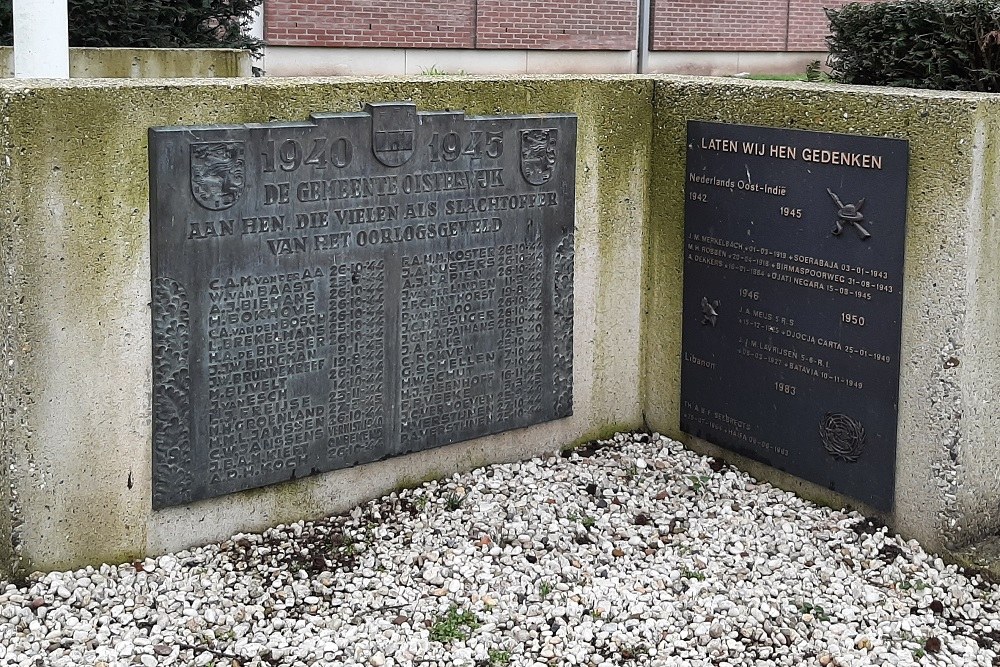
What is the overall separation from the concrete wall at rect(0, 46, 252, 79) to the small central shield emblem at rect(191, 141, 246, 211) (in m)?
3.33

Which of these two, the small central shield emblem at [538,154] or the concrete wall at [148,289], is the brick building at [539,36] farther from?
the concrete wall at [148,289]

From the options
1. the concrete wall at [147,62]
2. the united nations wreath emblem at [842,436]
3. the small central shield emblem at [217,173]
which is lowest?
the united nations wreath emblem at [842,436]

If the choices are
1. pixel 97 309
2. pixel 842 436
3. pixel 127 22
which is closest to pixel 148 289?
pixel 97 309

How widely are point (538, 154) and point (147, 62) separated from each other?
335 cm

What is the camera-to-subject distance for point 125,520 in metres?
4.48

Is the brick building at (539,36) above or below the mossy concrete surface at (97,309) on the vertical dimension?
above

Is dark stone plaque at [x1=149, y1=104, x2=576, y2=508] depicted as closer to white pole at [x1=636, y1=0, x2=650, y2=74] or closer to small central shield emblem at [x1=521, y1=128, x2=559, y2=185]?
small central shield emblem at [x1=521, y1=128, x2=559, y2=185]

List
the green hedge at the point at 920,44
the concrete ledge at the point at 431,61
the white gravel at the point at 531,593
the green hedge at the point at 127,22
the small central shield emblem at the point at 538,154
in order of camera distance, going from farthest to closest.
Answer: the concrete ledge at the point at 431,61 → the green hedge at the point at 127,22 → the small central shield emblem at the point at 538,154 → the green hedge at the point at 920,44 → the white gravel at the point at 531,593

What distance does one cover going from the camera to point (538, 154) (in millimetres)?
5246

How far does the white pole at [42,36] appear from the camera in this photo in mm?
5875

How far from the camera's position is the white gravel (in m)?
4.04

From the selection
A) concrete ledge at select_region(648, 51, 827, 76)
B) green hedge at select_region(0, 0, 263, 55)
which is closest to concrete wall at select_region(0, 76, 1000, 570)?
green hedge at select_region(0, 0, 263, 55)

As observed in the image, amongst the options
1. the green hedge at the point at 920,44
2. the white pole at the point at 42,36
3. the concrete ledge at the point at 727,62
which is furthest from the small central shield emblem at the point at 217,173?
the concrete ledge at the point at 727,62

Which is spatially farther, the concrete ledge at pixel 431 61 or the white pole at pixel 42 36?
the concrete ledge at pixel 431 61
